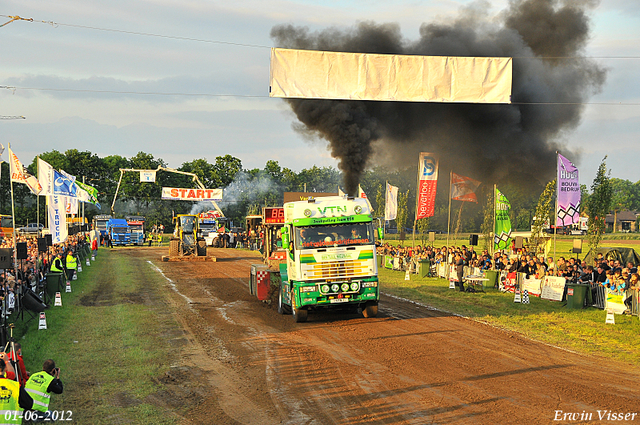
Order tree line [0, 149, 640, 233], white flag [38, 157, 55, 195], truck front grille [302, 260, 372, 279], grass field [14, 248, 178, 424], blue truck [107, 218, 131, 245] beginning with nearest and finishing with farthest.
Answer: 1. grass field [14, 248, 178, 424]
2. truck front grille [302, 260, 372, 279]
3. white flag [38, 157, 55, 195]
4. blue truck [107, 218, 131, 245]
5. tree line [0, 149, 640, 233]

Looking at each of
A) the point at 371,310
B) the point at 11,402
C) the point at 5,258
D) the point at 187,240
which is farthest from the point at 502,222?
the point at 187,240

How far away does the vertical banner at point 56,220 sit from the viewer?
21095 mm

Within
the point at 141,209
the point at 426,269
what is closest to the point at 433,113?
the point at 426,269

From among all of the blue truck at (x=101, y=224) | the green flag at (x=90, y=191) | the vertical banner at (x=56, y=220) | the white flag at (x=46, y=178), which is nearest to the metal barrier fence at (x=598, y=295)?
the vertical banner at (x=56, y=220)

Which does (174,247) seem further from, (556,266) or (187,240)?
(556,266)

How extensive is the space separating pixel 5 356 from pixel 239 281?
749 inches

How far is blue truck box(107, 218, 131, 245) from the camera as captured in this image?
60.4 m

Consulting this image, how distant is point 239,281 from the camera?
2731 cm

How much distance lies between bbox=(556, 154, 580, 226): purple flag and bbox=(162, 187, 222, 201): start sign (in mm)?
44662

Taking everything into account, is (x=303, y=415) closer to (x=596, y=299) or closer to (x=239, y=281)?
(x=596, y=299)

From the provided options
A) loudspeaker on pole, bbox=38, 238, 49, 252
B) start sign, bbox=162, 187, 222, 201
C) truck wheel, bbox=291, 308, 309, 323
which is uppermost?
start sign, bbox=162, 187, 222, 201

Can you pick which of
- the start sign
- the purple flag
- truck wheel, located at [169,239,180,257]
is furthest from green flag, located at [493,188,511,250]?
the start sign

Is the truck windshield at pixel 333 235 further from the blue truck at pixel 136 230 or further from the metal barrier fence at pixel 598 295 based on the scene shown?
the blue truck at pixel 136 230

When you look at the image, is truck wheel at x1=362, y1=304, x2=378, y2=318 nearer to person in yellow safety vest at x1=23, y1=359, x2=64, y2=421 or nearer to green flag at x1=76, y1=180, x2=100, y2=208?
person in yellow safety vest at x1=23, y1=359, x2=64, y2=421
